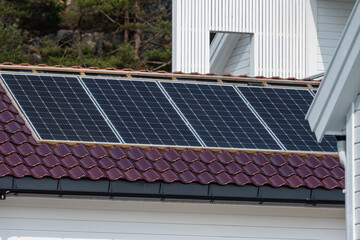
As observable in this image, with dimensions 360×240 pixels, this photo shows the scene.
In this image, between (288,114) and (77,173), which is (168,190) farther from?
(288,114)

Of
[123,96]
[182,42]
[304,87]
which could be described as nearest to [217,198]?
[123,96]

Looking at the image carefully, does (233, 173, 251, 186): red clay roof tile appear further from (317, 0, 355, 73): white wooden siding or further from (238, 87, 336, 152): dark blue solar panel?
(317, 0, 355, 73): white wooden siding

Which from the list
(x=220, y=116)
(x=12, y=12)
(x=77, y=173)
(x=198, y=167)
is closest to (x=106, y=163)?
(x=77, y=173)

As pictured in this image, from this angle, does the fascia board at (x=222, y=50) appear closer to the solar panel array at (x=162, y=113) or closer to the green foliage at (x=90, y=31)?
the solar panel array at (x=162, y=113)

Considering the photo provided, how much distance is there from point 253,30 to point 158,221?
9451 mm

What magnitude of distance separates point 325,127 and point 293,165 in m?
4.38

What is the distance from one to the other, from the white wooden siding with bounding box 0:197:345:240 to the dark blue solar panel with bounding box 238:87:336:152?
4.28ft

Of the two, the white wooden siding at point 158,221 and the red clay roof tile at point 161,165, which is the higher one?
the red clay roof tile at point 161,165

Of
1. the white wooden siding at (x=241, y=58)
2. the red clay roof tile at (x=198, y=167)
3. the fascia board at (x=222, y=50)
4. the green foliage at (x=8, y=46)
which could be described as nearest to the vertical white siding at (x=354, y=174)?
the red clay roof tile at (x=198, y=167)

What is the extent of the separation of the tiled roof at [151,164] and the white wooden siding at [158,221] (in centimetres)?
45

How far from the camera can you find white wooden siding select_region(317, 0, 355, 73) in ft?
74.1

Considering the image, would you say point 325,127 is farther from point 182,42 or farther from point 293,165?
point 182,42

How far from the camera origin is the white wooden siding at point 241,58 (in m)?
23.6

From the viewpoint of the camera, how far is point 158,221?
14.1 meters
